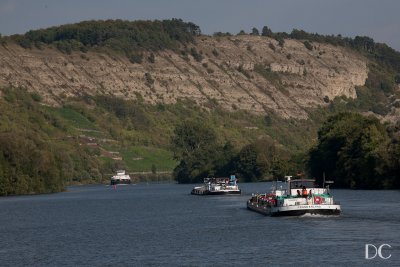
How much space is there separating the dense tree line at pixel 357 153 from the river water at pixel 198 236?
21655mm

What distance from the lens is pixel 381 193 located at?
14388 centimetres

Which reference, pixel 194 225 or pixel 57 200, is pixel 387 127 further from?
pixel 194 225

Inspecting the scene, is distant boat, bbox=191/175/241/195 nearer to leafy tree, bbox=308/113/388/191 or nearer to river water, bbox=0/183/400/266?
leafy tree, bbox=308/113/388/191

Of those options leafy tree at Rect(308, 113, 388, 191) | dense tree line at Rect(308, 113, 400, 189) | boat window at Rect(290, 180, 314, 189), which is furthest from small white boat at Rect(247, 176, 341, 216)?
leafy tree at Rect(308, 113, 388, 191)

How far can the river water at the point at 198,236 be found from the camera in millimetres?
74562

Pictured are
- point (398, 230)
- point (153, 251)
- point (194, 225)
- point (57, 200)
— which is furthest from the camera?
point (57, 200)

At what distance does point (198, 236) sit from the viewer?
90.5 m

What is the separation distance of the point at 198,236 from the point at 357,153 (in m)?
80.9

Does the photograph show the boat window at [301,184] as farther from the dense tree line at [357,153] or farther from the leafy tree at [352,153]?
the leafy tree at [352,153]

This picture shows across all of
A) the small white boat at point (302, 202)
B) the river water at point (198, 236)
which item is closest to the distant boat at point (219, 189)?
the river water at point (198, 236)

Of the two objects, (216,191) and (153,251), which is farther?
(216,191)

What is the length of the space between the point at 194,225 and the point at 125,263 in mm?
28834

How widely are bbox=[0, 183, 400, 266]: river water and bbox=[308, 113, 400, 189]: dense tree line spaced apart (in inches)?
853

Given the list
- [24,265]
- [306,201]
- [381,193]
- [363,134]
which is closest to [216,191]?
[363,134]
